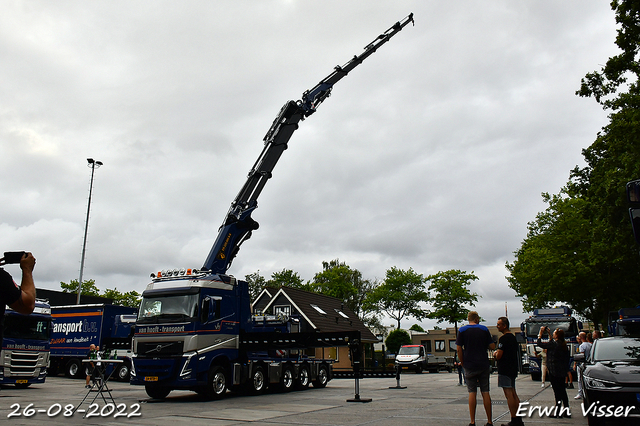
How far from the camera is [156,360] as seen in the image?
13.9 meters

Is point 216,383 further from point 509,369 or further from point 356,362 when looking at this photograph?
point 509,369

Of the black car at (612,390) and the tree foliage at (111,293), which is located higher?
the tree foliage at (111,293)

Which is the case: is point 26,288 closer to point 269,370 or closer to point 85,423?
point 85,423

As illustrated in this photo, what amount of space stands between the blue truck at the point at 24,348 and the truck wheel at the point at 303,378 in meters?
9.38

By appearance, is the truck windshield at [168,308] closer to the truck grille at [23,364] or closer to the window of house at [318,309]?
the truck grille at [23,364]

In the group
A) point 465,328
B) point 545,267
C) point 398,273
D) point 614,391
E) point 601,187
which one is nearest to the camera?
point 614,391

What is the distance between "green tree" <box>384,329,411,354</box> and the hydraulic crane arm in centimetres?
4379

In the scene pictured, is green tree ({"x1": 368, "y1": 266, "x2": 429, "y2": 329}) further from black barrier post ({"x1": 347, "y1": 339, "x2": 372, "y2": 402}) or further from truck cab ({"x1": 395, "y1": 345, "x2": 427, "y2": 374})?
black barrier post ({"x1": 347, "y1": 339, "x2": 372, "y2": 402})

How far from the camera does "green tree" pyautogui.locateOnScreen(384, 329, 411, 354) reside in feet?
193

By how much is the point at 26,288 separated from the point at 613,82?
77.0 ft

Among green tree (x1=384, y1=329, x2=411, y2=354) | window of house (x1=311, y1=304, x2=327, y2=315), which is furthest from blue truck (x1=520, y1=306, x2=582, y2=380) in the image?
green tree (x1=384, y1=329, x2=411, y2=354)

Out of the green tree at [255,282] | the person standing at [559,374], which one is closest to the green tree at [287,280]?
the green tree at [255,282]

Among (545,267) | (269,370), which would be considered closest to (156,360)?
(269,370)

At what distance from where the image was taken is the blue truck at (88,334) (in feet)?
84.2
